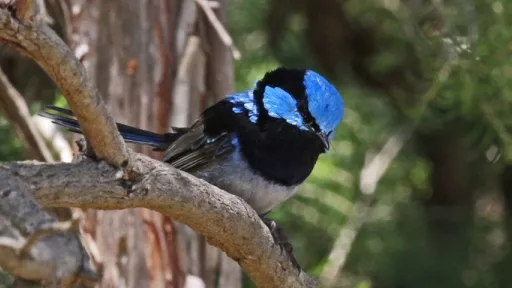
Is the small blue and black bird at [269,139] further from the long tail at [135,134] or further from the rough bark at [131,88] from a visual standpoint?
the rough bark at [131,88]

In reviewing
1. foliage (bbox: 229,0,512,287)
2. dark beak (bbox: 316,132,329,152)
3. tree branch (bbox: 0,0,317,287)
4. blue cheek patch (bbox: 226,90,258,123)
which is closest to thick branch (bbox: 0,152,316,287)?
tree branch (bbox: 0,0,317,287)

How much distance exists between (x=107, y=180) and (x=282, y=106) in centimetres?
90

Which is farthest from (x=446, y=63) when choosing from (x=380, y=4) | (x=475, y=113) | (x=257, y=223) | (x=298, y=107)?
(x=257, y=223)

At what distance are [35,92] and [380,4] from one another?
1.41 metres

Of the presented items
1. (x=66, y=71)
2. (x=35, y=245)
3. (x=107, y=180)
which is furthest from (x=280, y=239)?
(x=35, y=245)

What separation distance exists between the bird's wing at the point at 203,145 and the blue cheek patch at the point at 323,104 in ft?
0.75

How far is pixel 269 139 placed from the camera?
214 cm

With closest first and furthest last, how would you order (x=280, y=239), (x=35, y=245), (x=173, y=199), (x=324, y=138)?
(x=35, y=245) → (x=173, y=199) → (x=280, y=239) → (x=324, y=138)

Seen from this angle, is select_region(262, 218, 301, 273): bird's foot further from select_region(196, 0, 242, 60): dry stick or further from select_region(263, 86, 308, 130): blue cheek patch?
select_region(196, 0, 242, 60): dry stick

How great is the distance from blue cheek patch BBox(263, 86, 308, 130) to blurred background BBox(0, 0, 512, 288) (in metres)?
0.31

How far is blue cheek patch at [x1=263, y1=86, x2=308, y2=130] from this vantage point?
7.02 ft

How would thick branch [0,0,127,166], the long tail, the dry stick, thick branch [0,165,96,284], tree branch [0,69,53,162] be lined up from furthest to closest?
tree branch [0,69,53,162]
the dry stick
the long tail
thick branch [0,0,127,166]
thick branch [0,165,96,284]

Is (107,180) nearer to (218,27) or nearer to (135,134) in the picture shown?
(135,134)

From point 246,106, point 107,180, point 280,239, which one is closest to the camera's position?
point 107,180
